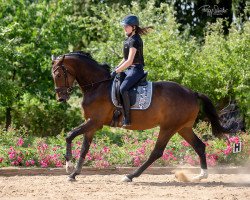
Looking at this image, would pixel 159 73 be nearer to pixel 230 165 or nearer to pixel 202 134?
pixel 202 134

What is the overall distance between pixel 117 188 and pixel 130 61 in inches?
88.3

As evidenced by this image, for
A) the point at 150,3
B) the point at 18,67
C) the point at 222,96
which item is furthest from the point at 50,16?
the point at 222,96

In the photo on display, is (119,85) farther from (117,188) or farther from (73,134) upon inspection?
(117,188)

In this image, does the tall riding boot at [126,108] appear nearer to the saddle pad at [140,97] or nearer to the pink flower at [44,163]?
the saddle pad at [140,97]

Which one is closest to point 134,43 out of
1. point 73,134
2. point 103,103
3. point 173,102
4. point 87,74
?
point 87,74

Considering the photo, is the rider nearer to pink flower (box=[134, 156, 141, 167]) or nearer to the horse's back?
the horse's back

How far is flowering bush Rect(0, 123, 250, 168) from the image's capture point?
40.8 ft

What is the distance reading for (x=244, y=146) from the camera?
1399cm

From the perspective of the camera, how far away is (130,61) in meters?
10.4

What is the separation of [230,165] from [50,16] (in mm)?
9059

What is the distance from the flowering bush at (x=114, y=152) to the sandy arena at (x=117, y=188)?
2.01ft

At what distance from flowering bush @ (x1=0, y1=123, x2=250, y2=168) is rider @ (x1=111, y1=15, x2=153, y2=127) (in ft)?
8.05

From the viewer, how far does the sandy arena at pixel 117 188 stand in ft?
29.3

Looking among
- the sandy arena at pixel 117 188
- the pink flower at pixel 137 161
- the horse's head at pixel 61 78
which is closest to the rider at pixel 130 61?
the horse's head at pixel 61 78
